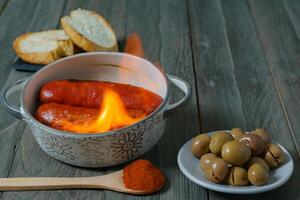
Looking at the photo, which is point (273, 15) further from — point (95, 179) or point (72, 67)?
point (95, 179)

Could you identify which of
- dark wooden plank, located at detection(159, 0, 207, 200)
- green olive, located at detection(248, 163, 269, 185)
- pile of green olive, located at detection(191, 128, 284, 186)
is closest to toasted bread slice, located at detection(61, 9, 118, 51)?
dark wooden plank, located at detection(159, 0, 207, 200)

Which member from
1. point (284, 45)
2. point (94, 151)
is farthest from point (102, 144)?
point (284, 45)

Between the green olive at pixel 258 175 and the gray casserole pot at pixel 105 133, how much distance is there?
21 centimetres

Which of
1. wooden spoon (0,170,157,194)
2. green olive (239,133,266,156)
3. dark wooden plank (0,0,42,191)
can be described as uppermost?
green olive (239,133,266,156)

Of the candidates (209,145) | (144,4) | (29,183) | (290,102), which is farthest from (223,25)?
(29,183)

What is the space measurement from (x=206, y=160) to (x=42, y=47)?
27.6 inches

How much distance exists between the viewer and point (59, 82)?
113cm

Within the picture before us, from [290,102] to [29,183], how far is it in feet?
2.09

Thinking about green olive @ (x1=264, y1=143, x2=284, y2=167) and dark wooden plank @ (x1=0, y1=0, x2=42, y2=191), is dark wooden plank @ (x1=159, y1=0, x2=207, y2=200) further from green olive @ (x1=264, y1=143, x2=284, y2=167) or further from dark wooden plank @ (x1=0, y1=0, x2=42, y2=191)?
dark wooden plank @ (x1=0, y1=0, x2=42, y2=191)

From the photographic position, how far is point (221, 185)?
2.95ft

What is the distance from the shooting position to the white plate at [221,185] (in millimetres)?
884

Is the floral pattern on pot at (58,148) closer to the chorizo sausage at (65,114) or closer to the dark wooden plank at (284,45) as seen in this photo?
the chorizo sausage at (65,114)

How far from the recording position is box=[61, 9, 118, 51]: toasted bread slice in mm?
1422

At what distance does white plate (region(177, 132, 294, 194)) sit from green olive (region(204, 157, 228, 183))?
0.01 meters
